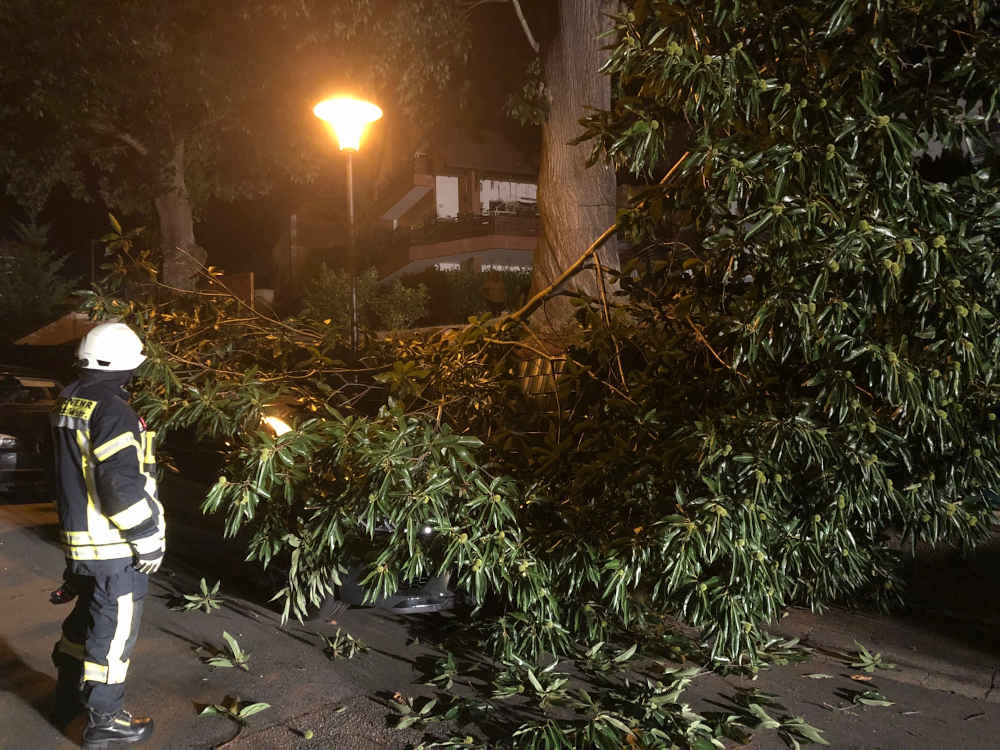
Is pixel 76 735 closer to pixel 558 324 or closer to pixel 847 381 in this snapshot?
pixel 847 381

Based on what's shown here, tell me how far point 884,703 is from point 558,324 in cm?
383

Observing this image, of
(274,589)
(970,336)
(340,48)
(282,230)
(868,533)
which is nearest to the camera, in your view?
(970,336)

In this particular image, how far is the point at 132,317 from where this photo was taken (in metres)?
5.82

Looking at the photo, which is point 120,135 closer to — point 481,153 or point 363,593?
point 481,153

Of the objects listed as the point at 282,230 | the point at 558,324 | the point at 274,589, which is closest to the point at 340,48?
the point at 558,324

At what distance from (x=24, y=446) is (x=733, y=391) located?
833cm

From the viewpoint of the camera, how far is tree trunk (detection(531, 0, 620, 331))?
24.9ft

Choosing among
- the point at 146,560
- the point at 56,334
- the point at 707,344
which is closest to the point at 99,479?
the point at 146,560

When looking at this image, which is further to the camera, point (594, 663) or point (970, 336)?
point (594, 663)

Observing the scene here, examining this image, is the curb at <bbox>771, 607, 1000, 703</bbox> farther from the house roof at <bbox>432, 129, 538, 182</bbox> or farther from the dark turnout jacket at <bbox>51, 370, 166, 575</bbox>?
the house roof at <bbox>432, 129, 538, 182</bbox>

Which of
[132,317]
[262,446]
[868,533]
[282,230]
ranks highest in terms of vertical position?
[282,230]

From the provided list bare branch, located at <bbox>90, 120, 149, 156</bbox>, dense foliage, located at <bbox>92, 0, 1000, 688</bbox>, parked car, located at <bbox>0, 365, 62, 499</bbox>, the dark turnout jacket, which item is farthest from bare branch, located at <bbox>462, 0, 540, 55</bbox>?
bare branch, located at <bbox>90, 120, 149, 156</bbox>

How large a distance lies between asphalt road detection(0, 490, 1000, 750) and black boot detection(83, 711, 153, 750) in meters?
0.08

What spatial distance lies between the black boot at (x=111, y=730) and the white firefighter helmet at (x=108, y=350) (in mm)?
1496
